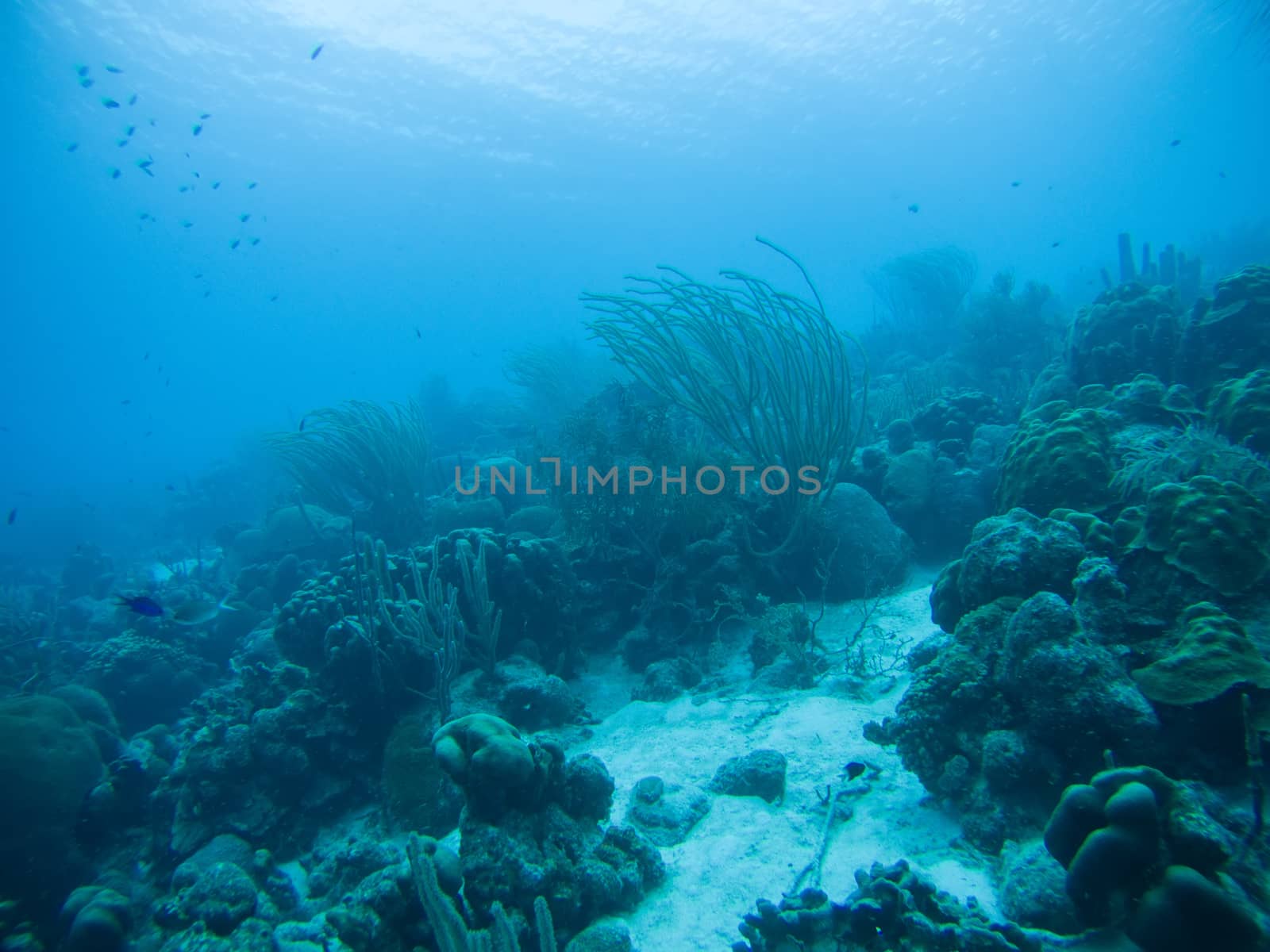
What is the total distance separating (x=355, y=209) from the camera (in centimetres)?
4603

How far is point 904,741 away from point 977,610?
1012 millimetres

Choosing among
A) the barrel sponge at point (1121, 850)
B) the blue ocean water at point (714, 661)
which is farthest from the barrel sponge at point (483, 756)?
the barrel sponge at point (1121, 850)

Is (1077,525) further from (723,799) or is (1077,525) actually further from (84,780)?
(84,780)


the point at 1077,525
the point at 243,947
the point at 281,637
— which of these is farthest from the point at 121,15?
the point at 1077,525

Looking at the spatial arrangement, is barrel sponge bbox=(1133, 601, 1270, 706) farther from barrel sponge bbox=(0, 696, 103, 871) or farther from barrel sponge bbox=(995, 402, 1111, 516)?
barrel sponge bbox=(0, 696, 103, 871)

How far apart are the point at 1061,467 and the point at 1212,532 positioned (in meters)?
1.52

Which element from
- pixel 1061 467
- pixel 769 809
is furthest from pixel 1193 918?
pixel 1061 467

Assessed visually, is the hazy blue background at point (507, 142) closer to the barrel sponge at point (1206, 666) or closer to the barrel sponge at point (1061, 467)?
the barrel sponge at point (1061, 467)

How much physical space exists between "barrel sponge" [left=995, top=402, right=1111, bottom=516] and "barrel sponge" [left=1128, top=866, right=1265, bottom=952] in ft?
11.2

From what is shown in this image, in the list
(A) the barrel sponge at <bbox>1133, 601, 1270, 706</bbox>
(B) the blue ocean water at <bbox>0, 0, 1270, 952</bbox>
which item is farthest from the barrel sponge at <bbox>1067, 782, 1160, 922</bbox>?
(A) the barrel sponge at <bbox>1133, 601, 1270, 706</bbox>

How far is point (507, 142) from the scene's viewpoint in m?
35.5

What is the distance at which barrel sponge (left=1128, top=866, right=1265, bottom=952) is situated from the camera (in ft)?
5.37

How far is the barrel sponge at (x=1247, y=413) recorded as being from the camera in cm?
509

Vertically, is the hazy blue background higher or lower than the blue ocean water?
higher
